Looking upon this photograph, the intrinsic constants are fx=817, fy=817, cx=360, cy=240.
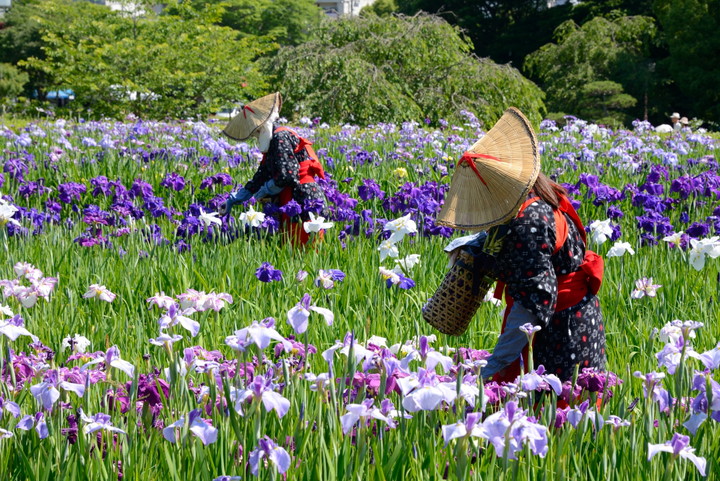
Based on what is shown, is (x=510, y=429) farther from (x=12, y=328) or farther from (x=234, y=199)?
(x=234, y=199)

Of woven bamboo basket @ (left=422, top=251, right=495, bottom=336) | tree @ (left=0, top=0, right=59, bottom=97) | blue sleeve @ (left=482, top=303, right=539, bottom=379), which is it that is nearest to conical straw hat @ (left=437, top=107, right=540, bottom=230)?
woven bamboo basket @ (left=422, top=251, right=495, bottom=336)

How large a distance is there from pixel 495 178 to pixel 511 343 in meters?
0.49

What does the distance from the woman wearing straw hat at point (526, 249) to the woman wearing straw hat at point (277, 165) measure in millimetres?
2615

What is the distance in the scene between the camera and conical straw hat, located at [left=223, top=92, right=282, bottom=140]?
5.23 meters

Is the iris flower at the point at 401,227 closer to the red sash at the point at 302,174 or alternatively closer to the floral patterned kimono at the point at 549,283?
the floral patterned kimono at the point at 549,283

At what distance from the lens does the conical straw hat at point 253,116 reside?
523cm

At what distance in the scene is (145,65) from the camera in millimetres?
16938

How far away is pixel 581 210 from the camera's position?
20.4 feet

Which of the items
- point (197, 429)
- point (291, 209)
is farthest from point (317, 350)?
point (291, 209)

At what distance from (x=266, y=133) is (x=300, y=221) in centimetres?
73

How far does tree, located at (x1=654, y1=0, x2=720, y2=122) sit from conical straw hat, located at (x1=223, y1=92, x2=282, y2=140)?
22.1 metres

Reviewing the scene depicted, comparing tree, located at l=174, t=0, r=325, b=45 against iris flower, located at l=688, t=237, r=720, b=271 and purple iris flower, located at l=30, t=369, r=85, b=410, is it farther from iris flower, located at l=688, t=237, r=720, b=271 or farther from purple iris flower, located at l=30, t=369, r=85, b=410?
purple iris flower, located at l=30, t=369, r=85, b=410

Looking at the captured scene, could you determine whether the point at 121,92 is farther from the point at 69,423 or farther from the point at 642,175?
the point at 69,423

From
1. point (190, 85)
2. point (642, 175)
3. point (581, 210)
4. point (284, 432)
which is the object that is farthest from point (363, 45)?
point (284, 432)
